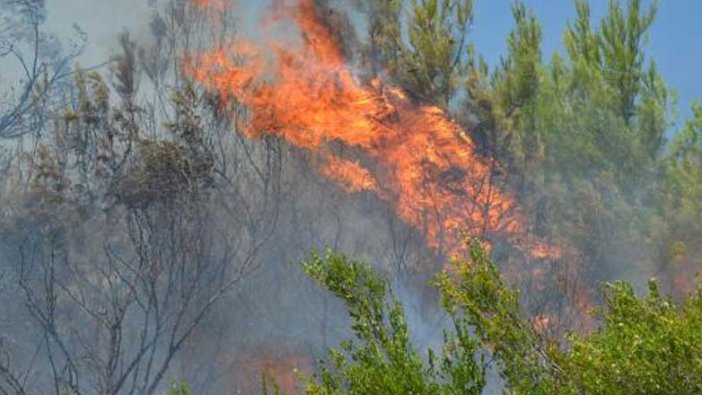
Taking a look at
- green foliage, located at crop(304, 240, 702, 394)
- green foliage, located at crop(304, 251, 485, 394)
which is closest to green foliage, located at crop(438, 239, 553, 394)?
green foliage, located at crop(304, 240, 702, 394)

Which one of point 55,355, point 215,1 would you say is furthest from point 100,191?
point 215,1

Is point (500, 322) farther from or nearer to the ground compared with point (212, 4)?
nearer to the ground

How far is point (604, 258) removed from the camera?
741 inches

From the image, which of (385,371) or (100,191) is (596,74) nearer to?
(100,191)

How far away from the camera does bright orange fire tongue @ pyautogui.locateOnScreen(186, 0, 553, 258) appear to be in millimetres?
16141

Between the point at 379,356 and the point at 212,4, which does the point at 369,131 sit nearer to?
the point at 212,4

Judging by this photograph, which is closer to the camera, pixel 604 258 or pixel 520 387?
pixel 520 387

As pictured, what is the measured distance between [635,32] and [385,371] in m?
18.9

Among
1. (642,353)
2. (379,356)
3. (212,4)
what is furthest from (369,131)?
(642,353)

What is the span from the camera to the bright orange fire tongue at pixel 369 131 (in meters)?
16.1

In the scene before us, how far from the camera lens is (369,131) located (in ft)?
57.2

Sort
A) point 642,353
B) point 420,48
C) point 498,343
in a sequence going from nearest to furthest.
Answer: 1. point 642,353
2. point 498,343
3. point 420,48

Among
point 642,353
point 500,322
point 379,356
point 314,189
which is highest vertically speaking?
point 314,189

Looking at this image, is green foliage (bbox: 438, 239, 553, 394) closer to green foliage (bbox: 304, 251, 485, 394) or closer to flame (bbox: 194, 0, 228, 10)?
green foliage (bbox: 304, 251, 485, 394)
